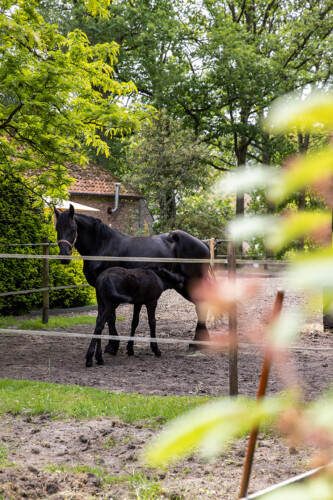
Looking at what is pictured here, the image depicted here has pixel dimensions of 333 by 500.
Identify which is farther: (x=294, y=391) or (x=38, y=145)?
(x=38, y=145)

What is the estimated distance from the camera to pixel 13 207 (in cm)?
1089

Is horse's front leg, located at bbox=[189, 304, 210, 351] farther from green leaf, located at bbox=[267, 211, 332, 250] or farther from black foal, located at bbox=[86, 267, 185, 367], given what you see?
green leaf, located at bbox=[267, 211, 332, 250]

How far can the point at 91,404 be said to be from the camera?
474 cm

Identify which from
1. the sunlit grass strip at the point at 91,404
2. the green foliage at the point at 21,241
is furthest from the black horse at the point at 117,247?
the green foliage at the point at 21,241

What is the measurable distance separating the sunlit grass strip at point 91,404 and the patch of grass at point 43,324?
4097mm

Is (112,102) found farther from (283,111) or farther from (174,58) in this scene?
(174,58)

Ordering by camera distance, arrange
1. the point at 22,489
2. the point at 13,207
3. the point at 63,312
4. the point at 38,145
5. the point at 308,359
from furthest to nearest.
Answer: the point at 63,312
the point at 13,207
the point at 38,145
the point at 308,359
the point at 22,489

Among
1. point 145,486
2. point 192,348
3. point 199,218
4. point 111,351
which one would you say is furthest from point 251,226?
point 199,218

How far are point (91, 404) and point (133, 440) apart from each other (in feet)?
3.00

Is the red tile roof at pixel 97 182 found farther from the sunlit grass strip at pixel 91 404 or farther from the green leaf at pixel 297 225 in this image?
the green leaf at pixel 297 225

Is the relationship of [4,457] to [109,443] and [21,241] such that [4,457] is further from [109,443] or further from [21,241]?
[21,241]

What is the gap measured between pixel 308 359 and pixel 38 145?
5026 mm

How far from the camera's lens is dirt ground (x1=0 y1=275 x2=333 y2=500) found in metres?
3.10

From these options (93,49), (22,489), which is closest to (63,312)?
(93,49)
